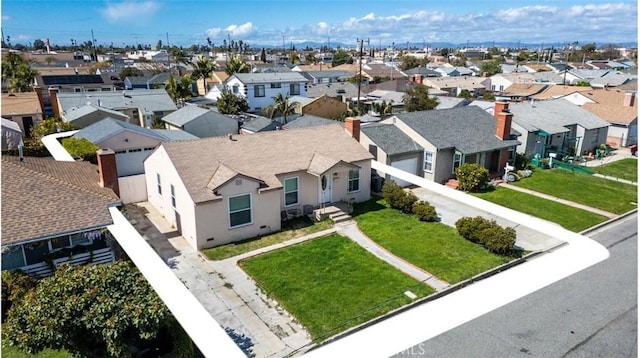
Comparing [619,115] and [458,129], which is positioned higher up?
[458,129]

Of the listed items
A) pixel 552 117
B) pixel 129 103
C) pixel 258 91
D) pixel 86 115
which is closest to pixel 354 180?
pixel 552 117

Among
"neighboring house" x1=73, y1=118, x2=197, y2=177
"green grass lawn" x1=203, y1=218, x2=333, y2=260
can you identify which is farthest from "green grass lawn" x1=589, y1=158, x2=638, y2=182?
"neighboring house" x1=73, y1=118, x2=197, y2=177

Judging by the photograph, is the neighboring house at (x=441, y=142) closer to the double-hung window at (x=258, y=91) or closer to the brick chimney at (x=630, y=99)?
the brick chimney at (x=630, y=99)

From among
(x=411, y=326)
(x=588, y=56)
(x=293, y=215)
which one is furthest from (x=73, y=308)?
(x=588, y=56)

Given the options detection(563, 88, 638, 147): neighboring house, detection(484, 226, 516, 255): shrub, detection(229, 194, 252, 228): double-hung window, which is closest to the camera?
detection(484, 226, 516, 255): shrub

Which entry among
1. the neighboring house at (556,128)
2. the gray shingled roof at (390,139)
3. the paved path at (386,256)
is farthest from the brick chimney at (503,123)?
the paved path at (386,256)

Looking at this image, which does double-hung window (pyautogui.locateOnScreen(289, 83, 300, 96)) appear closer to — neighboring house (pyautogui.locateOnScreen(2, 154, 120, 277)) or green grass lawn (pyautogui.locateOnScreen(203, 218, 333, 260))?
green grass lawn (pyautogui.locateOnScreen(203, 218, 333, 260))

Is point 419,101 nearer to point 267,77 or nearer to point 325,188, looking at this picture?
Result: point 267,77
